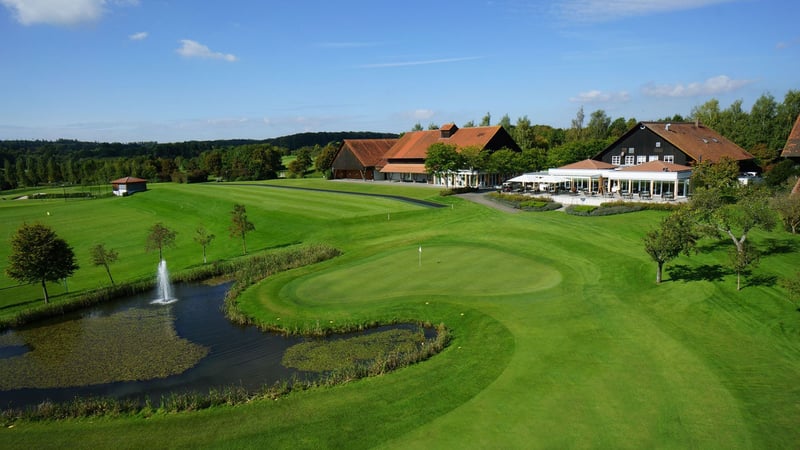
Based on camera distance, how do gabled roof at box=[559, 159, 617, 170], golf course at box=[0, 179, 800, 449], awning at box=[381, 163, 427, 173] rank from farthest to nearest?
awning at box=[381, 163, 427, 173], gabled roof at box=[559, 159, 617, 170], golf course at box=[0, 179, 800, 449]

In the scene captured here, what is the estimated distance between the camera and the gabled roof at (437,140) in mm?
79094

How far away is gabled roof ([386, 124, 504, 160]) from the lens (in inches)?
3114

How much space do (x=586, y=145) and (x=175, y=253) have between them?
5984 cm

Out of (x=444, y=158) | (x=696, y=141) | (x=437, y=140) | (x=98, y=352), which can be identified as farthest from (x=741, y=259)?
(x=437, y=140)

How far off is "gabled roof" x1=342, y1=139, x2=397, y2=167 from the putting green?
194 feet

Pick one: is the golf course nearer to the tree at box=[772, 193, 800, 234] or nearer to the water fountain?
A: the tree at box=[772, 193, 800, 234]

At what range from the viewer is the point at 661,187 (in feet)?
169

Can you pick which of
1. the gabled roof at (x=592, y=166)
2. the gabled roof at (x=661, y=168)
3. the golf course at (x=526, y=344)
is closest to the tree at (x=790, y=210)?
the golf course at (x=526, y=344)

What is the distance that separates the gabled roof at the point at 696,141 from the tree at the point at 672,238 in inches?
1341

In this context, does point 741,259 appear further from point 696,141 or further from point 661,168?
point 696,141

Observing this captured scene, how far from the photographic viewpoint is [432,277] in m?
29.6

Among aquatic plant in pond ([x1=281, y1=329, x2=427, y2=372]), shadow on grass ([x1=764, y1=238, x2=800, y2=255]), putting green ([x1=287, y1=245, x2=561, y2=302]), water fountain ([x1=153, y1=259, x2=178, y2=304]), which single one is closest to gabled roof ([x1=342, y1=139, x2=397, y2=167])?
putting green ([x1=287, y1=245, x2=561, y2=302])

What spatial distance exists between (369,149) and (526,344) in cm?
7965

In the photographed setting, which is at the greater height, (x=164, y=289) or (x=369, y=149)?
(x=369, y=149)
